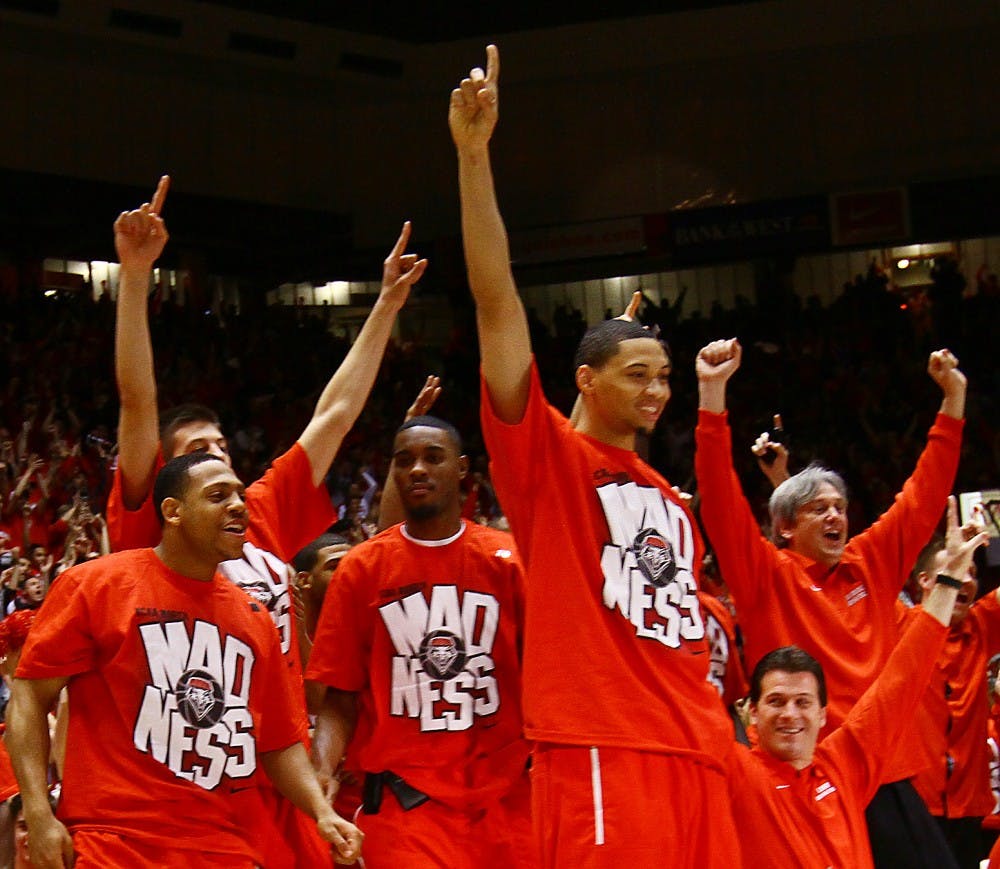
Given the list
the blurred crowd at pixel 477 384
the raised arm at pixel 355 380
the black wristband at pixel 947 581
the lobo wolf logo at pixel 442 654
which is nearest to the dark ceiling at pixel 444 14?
the blurred crowd at pixel 477 384

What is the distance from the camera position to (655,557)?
353cm

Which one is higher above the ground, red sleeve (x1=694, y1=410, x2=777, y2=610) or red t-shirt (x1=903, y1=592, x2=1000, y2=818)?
red sleeve (x1=694, y1=410, x2=777, y2=610)

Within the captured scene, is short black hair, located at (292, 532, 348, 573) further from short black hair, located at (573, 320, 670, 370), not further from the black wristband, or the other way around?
the black wristband

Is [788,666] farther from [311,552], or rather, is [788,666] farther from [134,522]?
[311,552]

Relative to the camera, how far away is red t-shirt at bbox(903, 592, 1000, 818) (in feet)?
24.0

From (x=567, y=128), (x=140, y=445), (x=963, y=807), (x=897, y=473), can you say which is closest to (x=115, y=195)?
(x=567, y=128)

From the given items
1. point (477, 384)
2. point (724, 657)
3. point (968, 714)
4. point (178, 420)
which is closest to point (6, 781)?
point (178, 420)

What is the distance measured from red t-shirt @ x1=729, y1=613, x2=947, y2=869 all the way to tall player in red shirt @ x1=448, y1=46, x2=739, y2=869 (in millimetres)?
572

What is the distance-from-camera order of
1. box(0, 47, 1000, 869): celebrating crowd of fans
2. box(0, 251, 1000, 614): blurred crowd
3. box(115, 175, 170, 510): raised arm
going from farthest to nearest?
1. box(0, 251, 1000, 614): blurred crowd
2. box(115, 175, 170, 510): raised arm
3. box(0, 47, 1000, 869): celebrating crowd of fans

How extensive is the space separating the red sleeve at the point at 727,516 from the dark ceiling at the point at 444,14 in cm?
1497

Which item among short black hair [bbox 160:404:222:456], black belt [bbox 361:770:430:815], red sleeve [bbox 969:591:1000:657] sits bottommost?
black belt [bbox 361:770:430:815]

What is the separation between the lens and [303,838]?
14.0 ft

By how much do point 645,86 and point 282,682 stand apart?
54.3ft

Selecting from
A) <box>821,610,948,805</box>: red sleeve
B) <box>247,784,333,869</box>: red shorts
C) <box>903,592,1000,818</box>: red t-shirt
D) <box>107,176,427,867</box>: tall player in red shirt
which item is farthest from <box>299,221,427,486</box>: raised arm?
<box>903,592,1000,818</box>: red t-shirt
